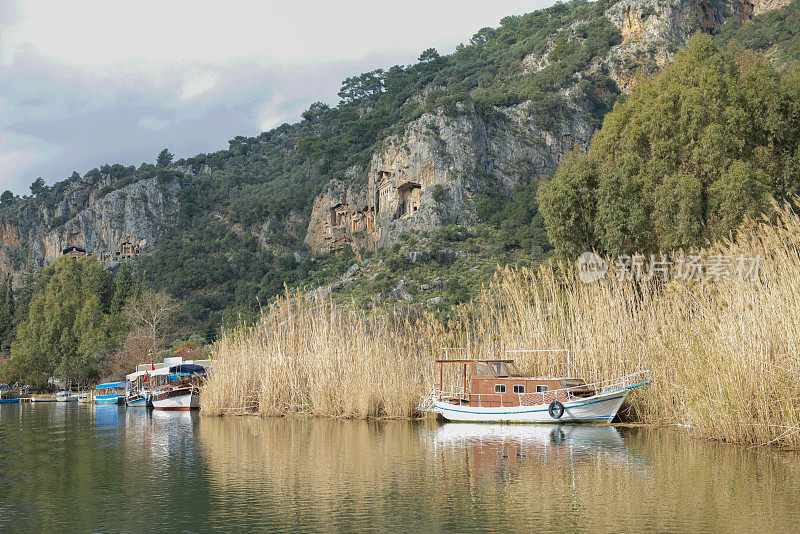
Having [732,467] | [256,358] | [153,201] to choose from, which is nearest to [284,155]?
[153,201]

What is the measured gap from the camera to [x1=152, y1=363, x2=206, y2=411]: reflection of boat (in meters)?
33.0

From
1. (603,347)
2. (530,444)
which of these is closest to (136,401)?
(603,347)

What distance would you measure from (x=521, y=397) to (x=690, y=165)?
1036 centimetres

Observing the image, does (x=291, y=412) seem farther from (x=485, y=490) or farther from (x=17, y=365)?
(x=17, y=365)

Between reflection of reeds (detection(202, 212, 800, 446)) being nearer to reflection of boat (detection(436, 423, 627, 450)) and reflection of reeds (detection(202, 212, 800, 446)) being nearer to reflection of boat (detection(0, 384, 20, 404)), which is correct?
reflection of boat (detection(436, 423, 627, 450))

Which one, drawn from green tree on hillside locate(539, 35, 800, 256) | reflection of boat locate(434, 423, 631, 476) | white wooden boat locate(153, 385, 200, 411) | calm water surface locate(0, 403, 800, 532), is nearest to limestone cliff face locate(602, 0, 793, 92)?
green tree on hillside locate(539, 35, 800, 256)

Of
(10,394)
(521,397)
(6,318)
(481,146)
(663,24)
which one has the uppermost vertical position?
(663,24)

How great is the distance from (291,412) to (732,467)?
615 inches

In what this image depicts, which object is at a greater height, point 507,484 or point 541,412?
point 541,412

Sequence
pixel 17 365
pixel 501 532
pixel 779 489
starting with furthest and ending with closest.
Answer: pixel 17 365
pixel 779 489
pixel 501 532

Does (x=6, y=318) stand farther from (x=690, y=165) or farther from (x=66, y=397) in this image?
→ (x=690, y=165)

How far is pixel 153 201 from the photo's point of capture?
353 ft

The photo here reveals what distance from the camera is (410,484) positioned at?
10.4m

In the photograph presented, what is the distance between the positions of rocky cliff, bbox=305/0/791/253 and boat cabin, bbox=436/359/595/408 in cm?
5662
